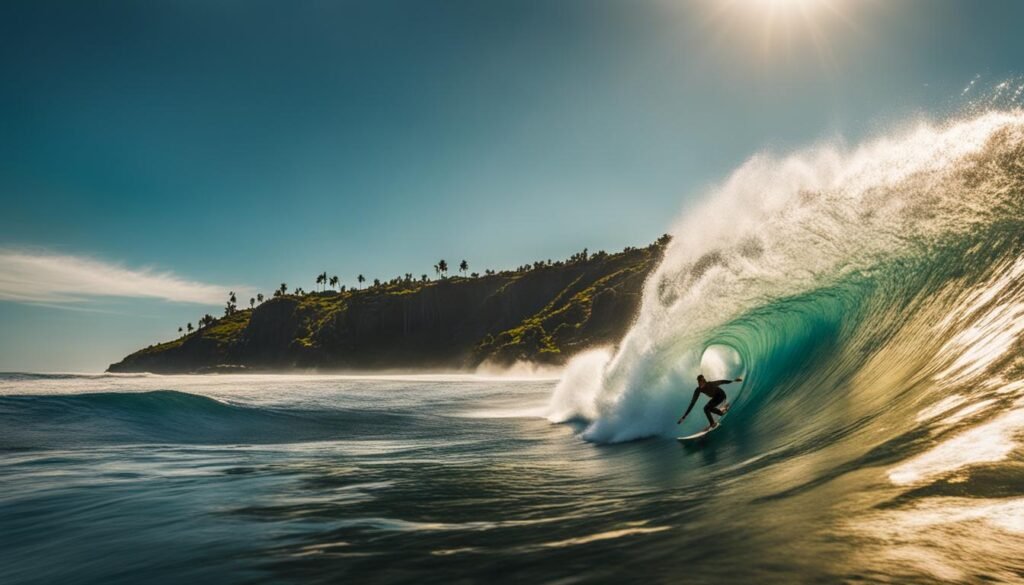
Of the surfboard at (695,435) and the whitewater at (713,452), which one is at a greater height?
the whitewater at (713,452)

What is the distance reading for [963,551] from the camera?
3.05 metres

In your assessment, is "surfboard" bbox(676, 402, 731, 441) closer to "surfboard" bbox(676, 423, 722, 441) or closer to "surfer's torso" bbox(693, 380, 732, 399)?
"surfboard" bbox(676, 423, 722, 441)

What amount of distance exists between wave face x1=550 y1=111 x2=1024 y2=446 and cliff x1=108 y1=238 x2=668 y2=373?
10090cm

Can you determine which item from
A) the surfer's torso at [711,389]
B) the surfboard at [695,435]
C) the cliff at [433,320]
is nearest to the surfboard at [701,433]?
the surfboard at [695,435]

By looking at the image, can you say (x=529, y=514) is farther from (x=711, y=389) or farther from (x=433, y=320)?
(x=433, y=320)

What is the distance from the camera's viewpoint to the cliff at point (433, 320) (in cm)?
13125

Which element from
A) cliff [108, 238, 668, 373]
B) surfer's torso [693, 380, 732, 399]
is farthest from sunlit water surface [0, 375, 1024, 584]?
cliff [108, 238, 668, 373]

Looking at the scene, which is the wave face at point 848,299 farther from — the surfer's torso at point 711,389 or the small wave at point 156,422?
the small wave at point 156,422

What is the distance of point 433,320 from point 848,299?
463 feet

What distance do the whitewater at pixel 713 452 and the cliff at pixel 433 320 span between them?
332ft

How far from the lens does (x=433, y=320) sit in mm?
150625

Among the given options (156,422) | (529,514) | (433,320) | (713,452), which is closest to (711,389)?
(713,452)

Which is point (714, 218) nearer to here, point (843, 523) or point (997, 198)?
point (997, 198)

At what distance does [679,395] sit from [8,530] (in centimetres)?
1252
